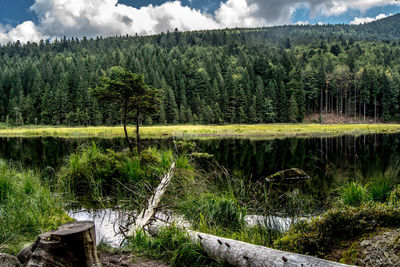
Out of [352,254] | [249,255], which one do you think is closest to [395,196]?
[352,254]

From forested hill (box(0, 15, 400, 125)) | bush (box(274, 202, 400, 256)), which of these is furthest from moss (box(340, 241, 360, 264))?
forested hill (box(0, 15, 400, 125))

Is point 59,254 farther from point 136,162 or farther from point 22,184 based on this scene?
point 136,162

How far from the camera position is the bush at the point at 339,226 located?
149 inches

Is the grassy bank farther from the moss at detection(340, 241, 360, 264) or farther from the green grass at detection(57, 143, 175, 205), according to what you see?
the moss at detection(340, 241, 360, 264)

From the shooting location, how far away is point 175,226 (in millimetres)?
5156

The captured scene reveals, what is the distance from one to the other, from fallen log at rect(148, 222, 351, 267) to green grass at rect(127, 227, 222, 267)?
14cm

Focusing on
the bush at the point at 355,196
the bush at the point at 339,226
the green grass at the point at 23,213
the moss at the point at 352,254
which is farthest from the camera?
the bush at the point at 355,196

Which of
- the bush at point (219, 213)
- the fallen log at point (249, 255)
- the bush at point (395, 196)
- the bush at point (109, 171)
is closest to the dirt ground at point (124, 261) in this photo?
the fallen log at point (249, 255)

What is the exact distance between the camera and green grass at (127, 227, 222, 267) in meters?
4.40

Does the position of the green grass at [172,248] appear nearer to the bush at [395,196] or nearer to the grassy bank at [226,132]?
the bush at [395,196]

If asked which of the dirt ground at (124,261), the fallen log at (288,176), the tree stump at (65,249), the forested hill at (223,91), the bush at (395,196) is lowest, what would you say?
the fallen log at (288,176)

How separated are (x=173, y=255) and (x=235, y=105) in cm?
8041

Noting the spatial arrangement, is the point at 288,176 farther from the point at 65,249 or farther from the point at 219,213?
the point at 65,249

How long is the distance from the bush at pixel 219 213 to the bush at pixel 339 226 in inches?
→ 72.2
